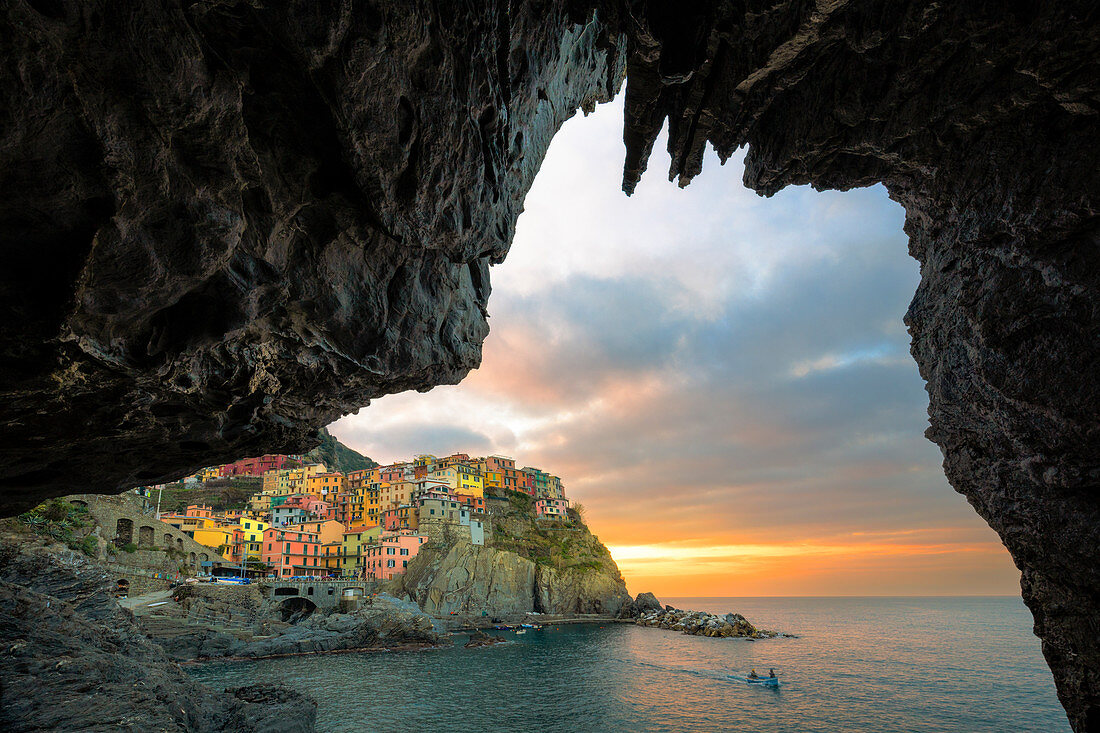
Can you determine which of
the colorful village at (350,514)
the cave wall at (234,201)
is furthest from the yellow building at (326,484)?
the cave wall at (234,201)

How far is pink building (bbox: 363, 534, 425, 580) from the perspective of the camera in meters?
86.2

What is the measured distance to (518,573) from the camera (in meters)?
94.2

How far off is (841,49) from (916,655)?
8880 cm

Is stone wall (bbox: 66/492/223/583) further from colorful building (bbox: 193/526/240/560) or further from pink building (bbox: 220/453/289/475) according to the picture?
pink building (bbox: 220/453/289/475)

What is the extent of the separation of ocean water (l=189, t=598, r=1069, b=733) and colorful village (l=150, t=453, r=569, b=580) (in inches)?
1278

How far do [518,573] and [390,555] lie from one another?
76.2 feet

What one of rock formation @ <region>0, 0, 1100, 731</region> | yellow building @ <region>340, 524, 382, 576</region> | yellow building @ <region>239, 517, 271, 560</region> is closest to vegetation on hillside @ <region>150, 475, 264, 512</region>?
yellow building @ <region>239, 517, 271, 560</region>

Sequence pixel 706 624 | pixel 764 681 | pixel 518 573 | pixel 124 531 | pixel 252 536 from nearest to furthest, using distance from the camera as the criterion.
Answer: pixel 764 681, pixel 124 531, pixel 706 624, pixel 252 536, pixel 518 573

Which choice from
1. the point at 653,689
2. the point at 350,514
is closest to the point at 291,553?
the point at 350,514

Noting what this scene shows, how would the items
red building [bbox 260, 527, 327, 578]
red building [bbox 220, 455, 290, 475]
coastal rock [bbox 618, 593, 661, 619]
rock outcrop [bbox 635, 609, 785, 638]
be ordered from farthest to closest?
1. red building [bbox 220, 455, 290, 475]
2. coastal rock [bbox 618, 593, 661, 619]
3. red building [bbox 260, 527, 327, 578]
4. rock outcrop [bbox 635, 609, 785, 638]

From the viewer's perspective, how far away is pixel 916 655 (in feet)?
236

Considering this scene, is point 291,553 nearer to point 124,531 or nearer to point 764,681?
point 124,531

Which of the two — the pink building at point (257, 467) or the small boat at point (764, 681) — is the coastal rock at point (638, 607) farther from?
the pink building at point (257, 467)

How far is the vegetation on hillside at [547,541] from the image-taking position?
102875 millimetres
